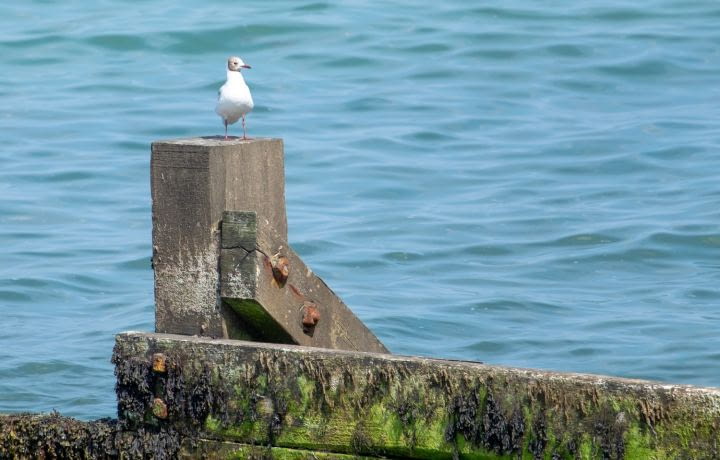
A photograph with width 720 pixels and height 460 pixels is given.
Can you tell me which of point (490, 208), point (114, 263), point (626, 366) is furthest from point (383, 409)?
point (490, 208)

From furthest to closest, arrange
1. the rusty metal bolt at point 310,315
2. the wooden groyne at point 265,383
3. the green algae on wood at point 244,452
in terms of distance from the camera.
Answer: the rusty metal bolt at point 310,315
the green algae on wood at point 244,452
the wooden groyne at point 265,383

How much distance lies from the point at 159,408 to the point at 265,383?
43cm

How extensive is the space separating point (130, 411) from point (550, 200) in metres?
9.17

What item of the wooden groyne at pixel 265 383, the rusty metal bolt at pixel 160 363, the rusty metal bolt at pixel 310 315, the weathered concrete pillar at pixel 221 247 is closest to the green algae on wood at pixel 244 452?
the wooden groyne at pixel 265 383

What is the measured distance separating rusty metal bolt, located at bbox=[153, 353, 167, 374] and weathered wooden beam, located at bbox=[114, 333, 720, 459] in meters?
0.01

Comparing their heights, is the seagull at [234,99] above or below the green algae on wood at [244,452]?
above

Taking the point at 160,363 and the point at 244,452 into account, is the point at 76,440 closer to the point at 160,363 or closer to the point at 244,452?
the point at 160,363

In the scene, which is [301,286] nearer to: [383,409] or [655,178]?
[383,409]

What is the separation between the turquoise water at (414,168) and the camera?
374 inches

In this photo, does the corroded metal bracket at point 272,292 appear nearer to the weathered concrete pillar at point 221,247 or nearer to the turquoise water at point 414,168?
the weathered concrete pillar at point 221,247

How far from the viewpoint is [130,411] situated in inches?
181

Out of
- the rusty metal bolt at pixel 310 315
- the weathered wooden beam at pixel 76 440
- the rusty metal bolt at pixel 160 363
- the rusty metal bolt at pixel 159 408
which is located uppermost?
A: the rusty metal bolt at pixel 310 315

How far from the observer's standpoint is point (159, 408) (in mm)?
4527

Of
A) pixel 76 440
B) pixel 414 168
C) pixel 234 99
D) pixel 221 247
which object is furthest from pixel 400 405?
pixel 414 168
